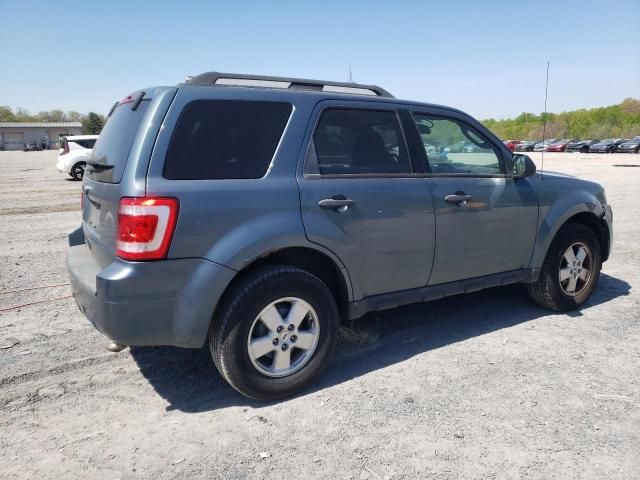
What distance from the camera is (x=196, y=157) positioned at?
2.83m

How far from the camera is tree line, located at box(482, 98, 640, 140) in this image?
2847 inches

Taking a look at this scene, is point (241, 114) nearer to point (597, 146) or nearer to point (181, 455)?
point (181, 455)

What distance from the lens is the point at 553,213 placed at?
171 inches

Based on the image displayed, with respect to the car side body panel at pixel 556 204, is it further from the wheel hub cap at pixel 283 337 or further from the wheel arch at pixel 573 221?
the wheel hub cap at pixel 283 337

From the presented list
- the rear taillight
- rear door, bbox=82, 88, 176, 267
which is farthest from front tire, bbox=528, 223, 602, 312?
rear door, bbox=82, 88, 176, 267

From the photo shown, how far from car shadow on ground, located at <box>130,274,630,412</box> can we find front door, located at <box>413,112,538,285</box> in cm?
55

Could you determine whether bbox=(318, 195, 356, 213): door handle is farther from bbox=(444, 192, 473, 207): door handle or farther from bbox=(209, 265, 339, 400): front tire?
bbox=(444, 192, 473, 207): door handle

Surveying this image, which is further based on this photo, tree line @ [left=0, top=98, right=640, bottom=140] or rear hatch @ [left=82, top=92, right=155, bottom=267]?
tree line @ [left=0, top=98, right=640, bottom=140]

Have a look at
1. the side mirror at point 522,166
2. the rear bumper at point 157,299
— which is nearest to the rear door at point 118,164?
the rear bumper at point 157,299

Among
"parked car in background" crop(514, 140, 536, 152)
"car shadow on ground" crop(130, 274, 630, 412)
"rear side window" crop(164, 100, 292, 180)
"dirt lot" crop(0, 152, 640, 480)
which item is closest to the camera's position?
"dirt lot" crop(0, 152, 640, 480)

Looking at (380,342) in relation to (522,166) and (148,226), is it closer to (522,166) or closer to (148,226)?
(522,166)

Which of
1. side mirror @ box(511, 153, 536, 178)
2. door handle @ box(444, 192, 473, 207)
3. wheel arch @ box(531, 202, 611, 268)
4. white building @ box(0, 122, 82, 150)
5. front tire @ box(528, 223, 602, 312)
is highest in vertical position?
white building @ box(0, 122, 82, 150)

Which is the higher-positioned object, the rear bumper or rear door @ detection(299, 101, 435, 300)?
rear door @ detection(299, 101, 435, 300)

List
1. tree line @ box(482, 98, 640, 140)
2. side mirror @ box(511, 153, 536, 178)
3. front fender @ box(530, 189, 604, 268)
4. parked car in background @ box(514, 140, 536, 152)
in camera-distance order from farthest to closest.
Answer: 1. tree line @ box(482, 98, 640, 140)
2. parked car in background @ box(514, 140, 536, 152)
3. front fender @ box(530, 189, 604, 268)
4. side mirror @ box(511, 153, 536, 178)
